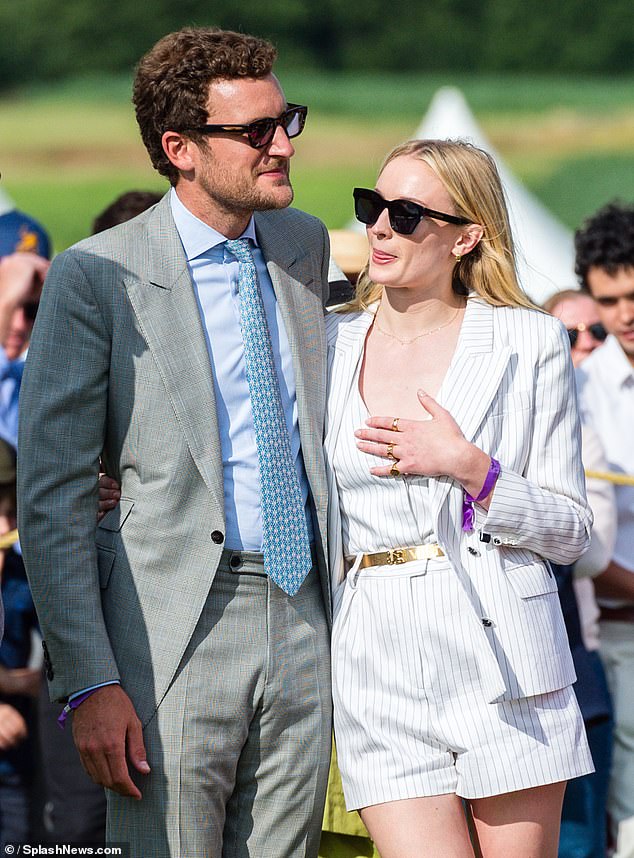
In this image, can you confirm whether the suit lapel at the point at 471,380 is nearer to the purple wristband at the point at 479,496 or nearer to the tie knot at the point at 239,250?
the purple wristband at the point at 479,496

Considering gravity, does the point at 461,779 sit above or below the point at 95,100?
below

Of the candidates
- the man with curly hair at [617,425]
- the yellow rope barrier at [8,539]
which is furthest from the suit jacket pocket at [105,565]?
the man with curly hair at [617,425]

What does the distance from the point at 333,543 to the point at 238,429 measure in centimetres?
38

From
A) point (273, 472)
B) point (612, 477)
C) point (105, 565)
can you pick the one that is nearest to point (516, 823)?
point (273, 472)

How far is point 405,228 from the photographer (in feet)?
10.8

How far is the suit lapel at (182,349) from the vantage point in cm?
307

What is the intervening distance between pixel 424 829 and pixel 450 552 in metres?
0.65

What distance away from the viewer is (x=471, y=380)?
126 inches

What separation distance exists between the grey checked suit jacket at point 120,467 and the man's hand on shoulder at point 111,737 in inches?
2.0

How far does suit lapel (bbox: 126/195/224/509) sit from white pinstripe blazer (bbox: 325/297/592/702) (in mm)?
354

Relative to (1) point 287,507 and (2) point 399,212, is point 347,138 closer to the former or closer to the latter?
(2) point 399,212

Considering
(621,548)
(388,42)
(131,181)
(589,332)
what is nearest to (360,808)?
(621,548)

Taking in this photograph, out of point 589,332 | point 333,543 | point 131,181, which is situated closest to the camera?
point 333,543

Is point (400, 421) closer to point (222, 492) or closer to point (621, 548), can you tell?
point (222, 492)
